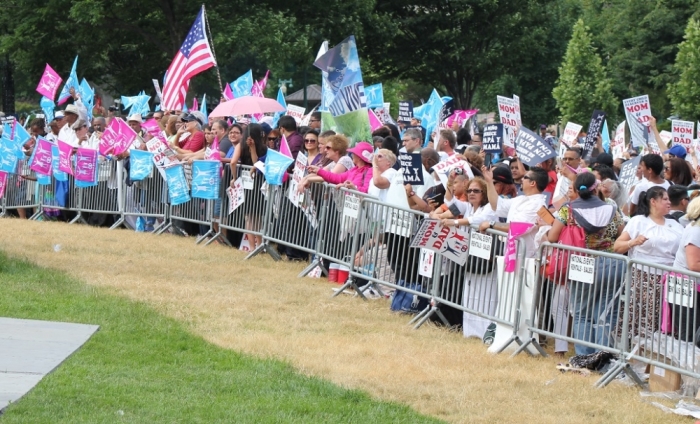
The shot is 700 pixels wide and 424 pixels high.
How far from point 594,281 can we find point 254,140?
7.66 meters

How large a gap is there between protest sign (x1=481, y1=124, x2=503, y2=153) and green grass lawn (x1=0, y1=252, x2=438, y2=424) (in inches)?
231

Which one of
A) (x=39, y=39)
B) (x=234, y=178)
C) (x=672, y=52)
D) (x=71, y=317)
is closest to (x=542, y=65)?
(x=672, y=52)

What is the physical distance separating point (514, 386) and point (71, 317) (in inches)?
164

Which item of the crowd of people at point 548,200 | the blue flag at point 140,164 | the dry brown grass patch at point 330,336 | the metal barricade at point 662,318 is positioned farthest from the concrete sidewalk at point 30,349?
the blue flag at point 140,164

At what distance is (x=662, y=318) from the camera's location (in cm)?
909

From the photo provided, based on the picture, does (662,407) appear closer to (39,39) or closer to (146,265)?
(146,265)

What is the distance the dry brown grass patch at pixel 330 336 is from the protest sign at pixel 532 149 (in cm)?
228

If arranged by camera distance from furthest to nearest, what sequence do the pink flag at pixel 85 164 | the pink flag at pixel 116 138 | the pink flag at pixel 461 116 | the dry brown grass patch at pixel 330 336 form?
the pink flag at pixel 461 116 < the pink flag at pixel 85 164 < the pink flag at pixel 116 138 < the dry brown grass patch at pixel 330 336

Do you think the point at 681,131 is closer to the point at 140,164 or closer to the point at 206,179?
the point at 206,179

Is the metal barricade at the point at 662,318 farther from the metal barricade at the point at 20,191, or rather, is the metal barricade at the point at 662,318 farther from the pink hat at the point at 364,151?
the metal barricade at the point at 20,191

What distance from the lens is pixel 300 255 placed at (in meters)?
16.0

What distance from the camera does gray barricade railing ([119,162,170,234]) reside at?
1864 cm

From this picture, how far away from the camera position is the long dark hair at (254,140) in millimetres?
16587

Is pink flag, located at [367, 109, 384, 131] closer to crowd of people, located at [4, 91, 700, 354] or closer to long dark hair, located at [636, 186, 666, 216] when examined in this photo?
crowd of people, located at [4, 91, 700, 354]
